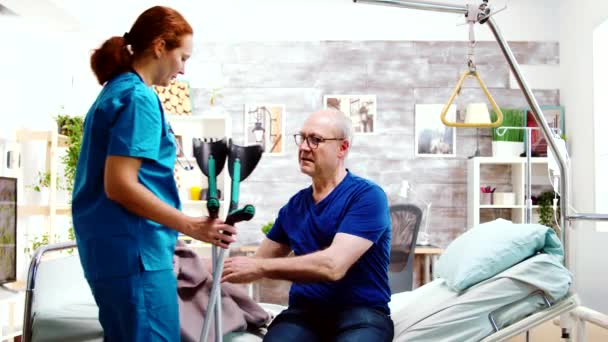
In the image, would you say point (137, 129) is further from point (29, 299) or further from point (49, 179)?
point (49, 179)

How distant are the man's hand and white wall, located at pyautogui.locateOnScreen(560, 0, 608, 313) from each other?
151 inches

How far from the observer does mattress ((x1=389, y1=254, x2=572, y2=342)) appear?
78.8 inches

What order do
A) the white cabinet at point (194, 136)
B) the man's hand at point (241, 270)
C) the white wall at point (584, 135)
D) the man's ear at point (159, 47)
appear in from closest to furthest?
A: the man's ear at point (159, 47) < the man's hand at point (241, 270) < the white wall at point (584, 135) < the white cabinet at point (194, 136)

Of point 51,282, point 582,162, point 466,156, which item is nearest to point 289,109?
point 466,156

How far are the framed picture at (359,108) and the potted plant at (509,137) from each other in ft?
3.41

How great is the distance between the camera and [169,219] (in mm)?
1500

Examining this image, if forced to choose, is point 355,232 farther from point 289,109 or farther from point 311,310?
point 289,109

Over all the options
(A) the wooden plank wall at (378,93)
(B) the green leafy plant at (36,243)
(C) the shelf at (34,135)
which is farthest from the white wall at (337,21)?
(B) the green leafy plant at (36,243)

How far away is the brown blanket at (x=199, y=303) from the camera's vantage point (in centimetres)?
207

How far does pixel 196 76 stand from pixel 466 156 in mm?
2491

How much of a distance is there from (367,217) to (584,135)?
3.99 metres

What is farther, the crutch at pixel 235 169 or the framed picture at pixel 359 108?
the framed picture at pixel 359 108

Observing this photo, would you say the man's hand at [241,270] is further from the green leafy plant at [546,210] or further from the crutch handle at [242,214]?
the green leafy plant at [546,210]

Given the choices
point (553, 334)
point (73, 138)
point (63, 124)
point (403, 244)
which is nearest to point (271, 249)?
point (403, 244)
